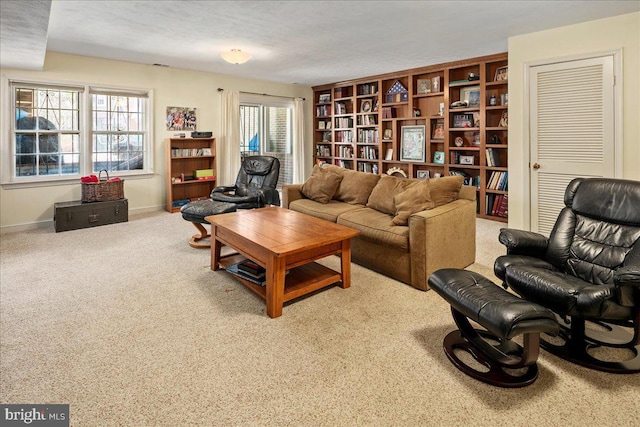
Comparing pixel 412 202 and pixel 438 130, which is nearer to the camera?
pixel 412 202

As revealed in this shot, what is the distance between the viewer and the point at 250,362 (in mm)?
2016

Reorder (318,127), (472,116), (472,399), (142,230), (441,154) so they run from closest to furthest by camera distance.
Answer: (472,399)
(142,230)
(472,116)
(441,154)
(318,127)

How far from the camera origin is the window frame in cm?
489

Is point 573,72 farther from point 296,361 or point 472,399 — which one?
point 296,361

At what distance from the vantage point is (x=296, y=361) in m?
2.02

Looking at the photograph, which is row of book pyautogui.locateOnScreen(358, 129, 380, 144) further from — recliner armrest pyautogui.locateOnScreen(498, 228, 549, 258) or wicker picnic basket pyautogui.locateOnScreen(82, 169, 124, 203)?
recliner armrest pyautogui.locateOnScreen(498, 228, 549, 258)

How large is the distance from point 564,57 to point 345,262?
3.35 metres

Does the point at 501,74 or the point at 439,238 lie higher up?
the point at 501,74

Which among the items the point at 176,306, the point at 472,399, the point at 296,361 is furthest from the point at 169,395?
the point at 472,399

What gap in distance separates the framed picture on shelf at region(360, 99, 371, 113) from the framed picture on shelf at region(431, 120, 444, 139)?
4.82 feet

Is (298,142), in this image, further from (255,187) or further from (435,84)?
(255,187)

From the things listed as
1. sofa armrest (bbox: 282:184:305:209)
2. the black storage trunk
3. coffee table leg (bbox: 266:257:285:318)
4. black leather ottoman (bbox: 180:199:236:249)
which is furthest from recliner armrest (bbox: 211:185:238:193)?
coffee table leg (bbox: 266:257:285:318)

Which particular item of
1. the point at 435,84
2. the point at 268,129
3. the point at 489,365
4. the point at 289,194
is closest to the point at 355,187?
the point at 289,194

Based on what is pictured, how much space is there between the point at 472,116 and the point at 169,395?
18.7 feet
